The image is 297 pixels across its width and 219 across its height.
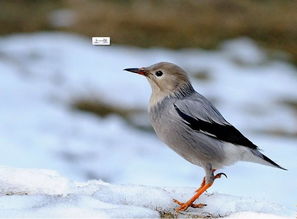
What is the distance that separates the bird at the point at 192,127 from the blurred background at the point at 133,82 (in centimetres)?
227

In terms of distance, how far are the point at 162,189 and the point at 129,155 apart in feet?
21.9

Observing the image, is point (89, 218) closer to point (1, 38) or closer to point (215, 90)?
point (215, 90)

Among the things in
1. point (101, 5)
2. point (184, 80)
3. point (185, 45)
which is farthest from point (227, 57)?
point (184, 80)

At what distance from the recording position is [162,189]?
224 inches

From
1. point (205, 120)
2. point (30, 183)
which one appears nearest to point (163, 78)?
point (205, 120)

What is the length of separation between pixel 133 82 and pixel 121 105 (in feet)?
5.67

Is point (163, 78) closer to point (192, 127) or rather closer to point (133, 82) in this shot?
point (192, 127)

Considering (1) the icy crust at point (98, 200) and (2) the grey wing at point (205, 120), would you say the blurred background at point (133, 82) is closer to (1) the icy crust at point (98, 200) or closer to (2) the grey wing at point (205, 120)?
(2) the grey wing at point (205, 120)

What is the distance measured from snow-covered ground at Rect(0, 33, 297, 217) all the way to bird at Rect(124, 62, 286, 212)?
Answer: 3034 mm

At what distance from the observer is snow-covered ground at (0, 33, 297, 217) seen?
37.6ft

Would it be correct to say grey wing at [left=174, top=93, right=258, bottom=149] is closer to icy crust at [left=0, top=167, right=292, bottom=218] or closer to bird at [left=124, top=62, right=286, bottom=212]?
bird at [left=124, top=62, right=286, bottom=212]

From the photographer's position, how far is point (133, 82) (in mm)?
16781

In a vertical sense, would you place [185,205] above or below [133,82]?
below

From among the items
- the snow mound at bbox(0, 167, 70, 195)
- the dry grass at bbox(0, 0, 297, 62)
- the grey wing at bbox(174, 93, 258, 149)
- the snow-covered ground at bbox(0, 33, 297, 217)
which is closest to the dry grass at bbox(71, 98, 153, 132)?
the snow-covered ground at bbox(0, 33, 297, 217)
